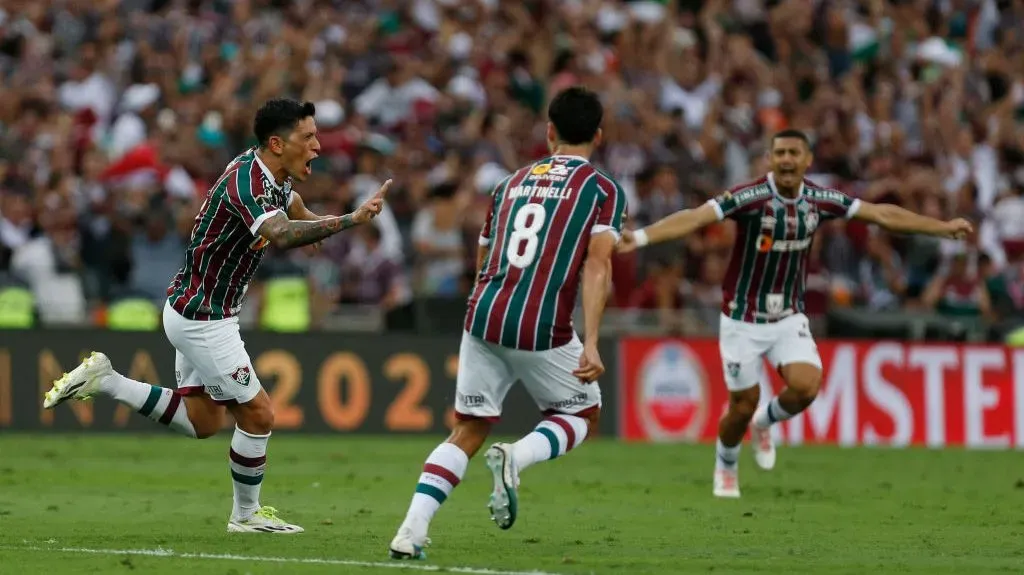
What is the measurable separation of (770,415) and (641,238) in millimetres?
2916

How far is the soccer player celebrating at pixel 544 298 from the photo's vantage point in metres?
9.02

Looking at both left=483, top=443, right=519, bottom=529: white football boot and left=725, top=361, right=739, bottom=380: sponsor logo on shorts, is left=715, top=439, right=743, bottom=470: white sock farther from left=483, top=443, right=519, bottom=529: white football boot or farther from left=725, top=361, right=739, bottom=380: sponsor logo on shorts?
left=483, top=443, right=519, bottom=529: white football boot

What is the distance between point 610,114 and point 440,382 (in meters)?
5.36

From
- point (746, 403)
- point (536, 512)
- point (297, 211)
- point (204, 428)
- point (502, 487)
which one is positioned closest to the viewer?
point (502, 487)

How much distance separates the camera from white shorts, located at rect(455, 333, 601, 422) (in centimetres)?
910

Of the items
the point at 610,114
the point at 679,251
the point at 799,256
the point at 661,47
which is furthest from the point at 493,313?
the point at 661,47

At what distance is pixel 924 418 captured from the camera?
70.2ft

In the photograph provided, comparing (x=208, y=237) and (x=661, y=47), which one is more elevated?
(x=661, y=47)

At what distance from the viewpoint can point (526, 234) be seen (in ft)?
30.1

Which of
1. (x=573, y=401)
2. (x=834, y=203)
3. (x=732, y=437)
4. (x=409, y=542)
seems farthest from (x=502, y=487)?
(x=834, y=203)

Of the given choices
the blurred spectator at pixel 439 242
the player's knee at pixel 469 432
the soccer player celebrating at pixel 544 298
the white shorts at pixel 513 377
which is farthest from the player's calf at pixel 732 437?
the blurred spectator at pixel 439 242

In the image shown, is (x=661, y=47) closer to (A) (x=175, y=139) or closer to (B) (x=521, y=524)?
(A) (x=175, y=139)

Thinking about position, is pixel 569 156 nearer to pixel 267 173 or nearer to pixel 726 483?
pixel 267 173

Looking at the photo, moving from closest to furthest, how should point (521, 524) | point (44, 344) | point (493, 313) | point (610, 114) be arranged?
1. point (493, 313)
2. point (521, 524)
3. point (44, 344)
4. point (610, 114)
